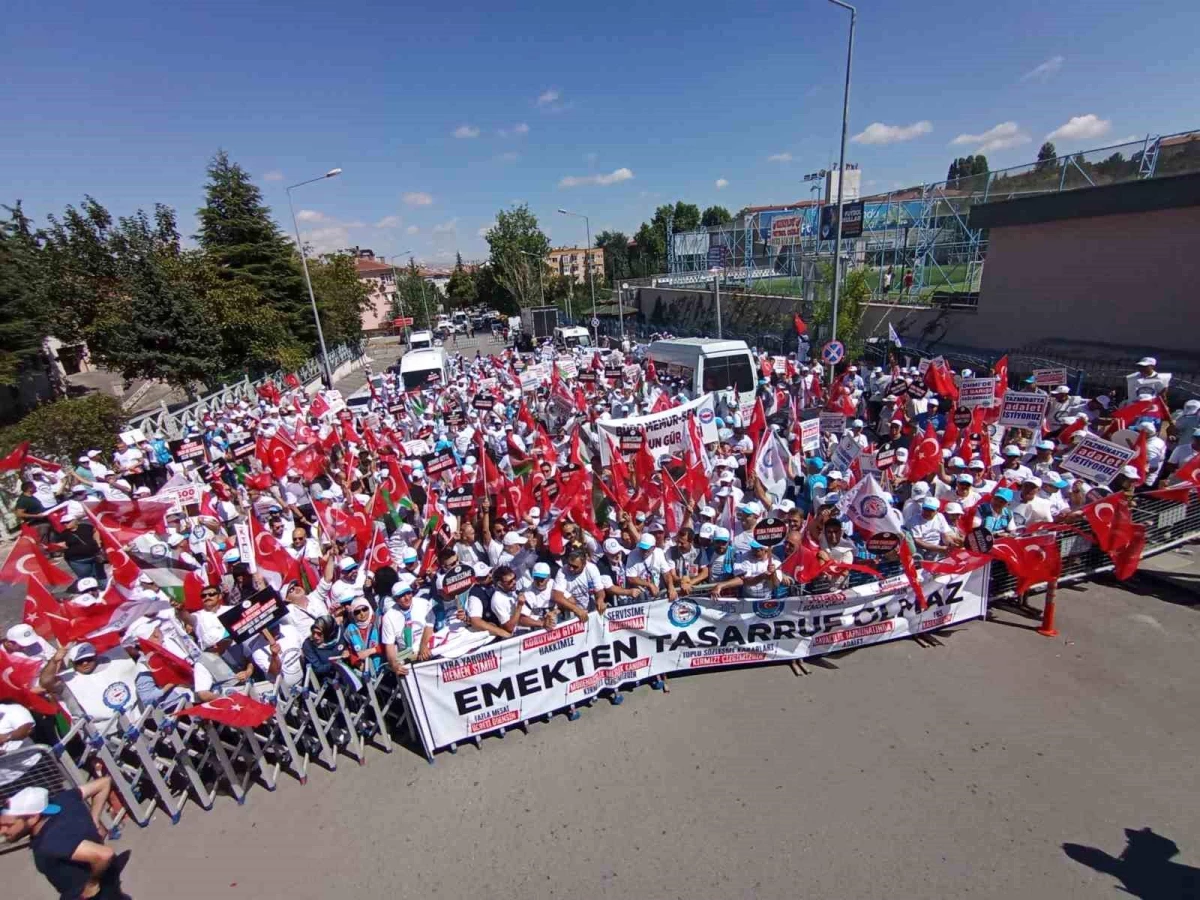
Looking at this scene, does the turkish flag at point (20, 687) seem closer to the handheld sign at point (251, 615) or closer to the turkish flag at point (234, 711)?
the turkish flag at point (234, 711)

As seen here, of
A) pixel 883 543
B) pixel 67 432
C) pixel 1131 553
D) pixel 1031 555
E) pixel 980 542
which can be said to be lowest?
pixel 1131 553

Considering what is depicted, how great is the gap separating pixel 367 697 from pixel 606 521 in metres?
3.94

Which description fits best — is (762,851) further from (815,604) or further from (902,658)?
(902,658)

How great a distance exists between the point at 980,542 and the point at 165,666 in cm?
830

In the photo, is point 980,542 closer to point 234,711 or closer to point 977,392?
point 977,392

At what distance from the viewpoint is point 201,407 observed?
20.1 metres

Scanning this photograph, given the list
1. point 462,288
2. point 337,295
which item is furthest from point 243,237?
point 462,288

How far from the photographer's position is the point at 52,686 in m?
5.21

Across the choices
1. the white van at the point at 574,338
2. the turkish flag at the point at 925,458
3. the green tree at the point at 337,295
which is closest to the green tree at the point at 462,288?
the green tree at the point at 337,295

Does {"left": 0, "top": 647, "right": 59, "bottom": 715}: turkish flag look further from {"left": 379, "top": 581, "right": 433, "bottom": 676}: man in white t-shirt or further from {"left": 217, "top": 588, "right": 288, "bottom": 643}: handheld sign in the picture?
{"left": 379, "top": 581, "right": 433, "bottom": 676}: man in white t-shirt

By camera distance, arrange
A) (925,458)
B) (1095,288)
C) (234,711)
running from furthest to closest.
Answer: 1. (1095,288)
2. (925,458)
3. (234,711)

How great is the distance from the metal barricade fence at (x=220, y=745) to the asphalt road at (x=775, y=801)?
227 millimetres

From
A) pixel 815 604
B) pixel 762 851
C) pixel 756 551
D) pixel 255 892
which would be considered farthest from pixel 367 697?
pixel 815 604

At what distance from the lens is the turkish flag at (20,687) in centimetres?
523
